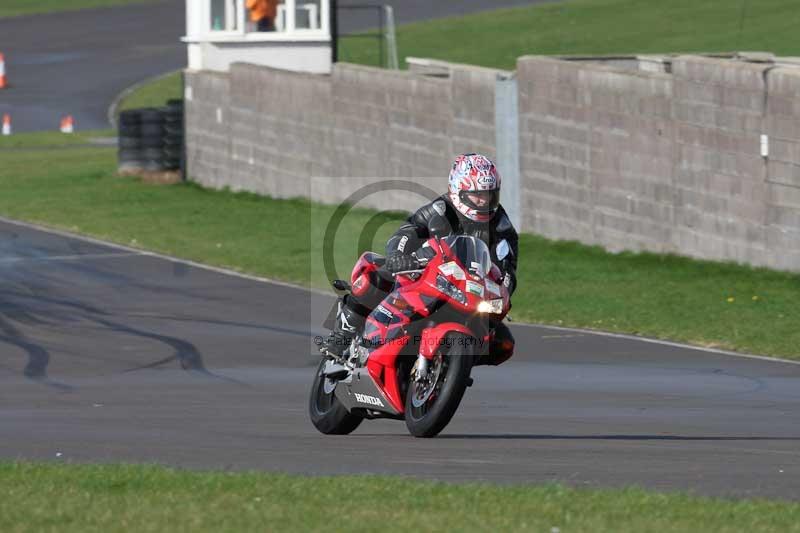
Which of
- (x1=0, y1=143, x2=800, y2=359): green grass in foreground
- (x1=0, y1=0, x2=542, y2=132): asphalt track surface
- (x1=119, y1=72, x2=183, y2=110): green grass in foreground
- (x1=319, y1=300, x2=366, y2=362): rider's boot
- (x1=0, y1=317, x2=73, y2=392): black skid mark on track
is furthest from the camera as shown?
Result: (x1=0, y1=0, x2=542, y2=132): asphalt track surface

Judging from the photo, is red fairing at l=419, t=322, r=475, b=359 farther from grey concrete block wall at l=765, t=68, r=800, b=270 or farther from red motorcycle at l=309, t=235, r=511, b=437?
grey concrete block wall at l=765, t=68, r=800, b=270

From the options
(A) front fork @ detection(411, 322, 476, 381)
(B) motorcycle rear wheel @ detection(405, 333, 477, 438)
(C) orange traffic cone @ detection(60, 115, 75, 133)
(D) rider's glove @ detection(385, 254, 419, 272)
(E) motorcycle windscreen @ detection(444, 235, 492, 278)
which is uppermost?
(E) motorcycle windscreen @ detection(444, 235, 492, 278)

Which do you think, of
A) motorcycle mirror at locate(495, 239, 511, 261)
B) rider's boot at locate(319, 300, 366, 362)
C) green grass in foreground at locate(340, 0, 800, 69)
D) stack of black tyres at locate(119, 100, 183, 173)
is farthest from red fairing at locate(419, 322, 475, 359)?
green grass in foreground at locate(340, 0, 800, 69)

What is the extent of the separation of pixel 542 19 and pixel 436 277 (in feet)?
159

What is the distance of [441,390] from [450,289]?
0.61m

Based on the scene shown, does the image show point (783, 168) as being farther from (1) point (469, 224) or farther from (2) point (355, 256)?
(1) point (469, 224)

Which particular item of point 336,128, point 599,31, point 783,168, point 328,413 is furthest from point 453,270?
point 599,31

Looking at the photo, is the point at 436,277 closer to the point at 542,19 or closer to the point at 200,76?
the point at 200,76

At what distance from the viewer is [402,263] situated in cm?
1089

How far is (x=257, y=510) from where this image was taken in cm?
784

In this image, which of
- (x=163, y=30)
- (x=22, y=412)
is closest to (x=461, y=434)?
(x=22, y=412)

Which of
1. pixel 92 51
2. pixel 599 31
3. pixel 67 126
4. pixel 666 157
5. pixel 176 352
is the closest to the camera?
pixel 176 352

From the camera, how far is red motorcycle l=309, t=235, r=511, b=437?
1045 cm

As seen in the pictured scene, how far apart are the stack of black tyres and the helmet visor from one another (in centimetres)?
2499
